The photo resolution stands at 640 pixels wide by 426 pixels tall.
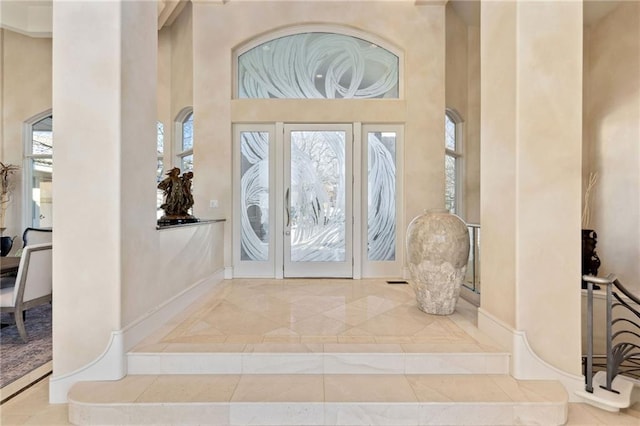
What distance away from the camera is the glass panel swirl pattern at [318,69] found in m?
4.54

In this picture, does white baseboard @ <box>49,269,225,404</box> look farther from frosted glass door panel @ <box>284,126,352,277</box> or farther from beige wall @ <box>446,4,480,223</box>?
beige wall @ <box>446,4,480,223</box>

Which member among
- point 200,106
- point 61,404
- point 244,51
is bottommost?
point 61,404

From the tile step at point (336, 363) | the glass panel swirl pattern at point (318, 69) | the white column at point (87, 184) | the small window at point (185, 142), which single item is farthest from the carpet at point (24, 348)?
the glass panel swirl pattern at point (318, 69)

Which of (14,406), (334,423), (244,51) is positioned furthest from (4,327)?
(244,51)

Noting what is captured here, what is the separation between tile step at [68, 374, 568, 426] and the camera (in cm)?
182

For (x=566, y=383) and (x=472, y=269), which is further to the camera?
(x=472, y=269)

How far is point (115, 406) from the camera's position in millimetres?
1816

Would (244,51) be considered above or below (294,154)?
above

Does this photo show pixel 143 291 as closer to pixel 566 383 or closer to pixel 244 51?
pixel 566 383

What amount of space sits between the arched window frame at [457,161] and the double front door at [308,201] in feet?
4.82

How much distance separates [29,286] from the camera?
296 cm

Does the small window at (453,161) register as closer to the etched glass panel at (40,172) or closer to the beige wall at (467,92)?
the beige wall at (467,92)

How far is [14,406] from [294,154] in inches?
144

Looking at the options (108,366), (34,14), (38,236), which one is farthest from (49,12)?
(108,366)
